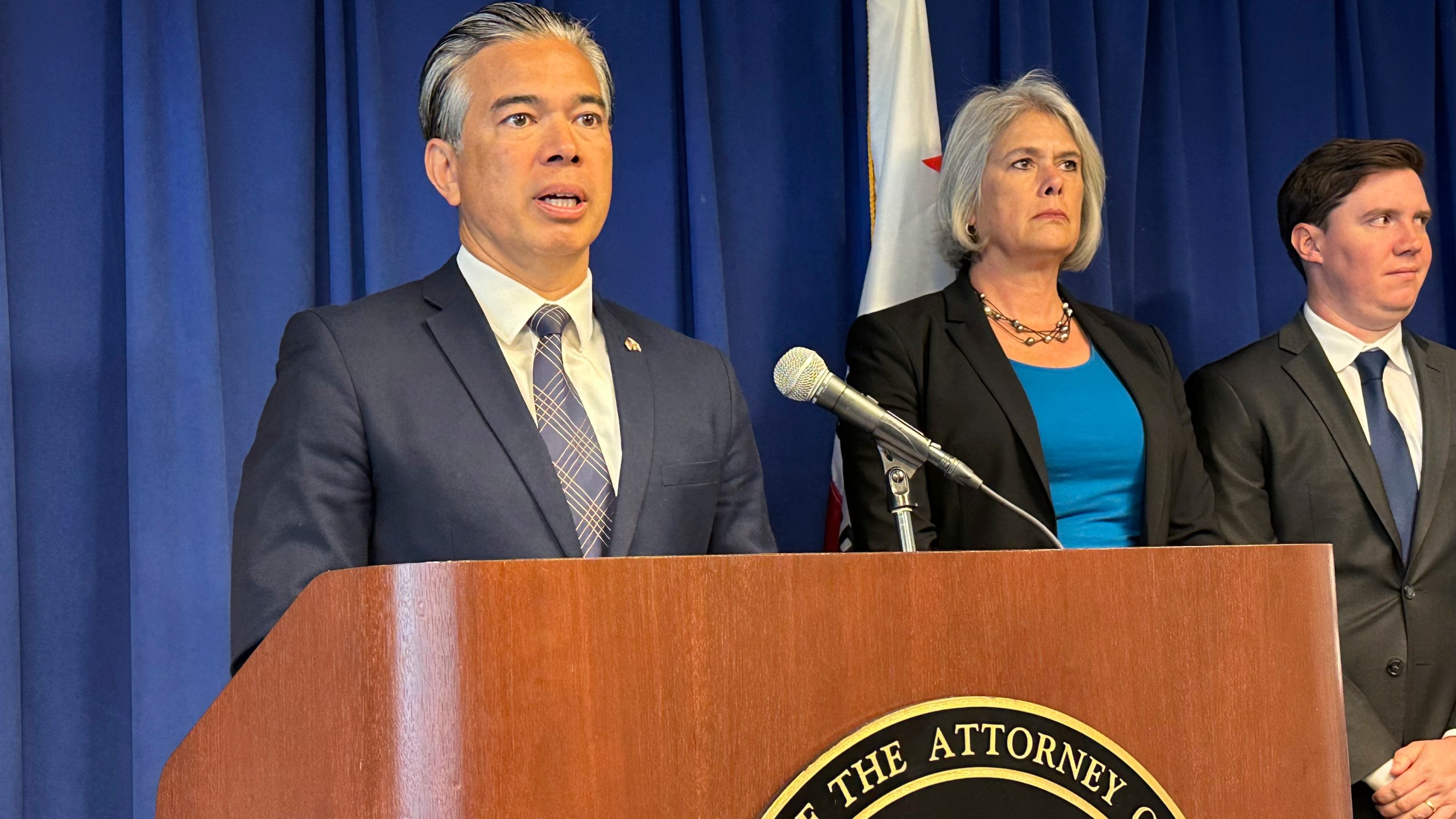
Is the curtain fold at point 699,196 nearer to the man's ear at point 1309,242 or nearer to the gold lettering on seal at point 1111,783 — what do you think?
the man's ear at point 1309,242

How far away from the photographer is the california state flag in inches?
113

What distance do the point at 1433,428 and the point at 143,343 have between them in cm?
237

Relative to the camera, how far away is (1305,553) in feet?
4.36

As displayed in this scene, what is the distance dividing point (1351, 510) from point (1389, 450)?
0.52 feet

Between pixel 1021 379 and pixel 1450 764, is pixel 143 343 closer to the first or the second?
pixel 1021 379

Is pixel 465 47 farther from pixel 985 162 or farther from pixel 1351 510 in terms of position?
pixel 1351 510

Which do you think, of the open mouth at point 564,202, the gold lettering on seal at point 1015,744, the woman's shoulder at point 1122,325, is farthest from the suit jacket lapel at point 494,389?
the woman's shoulder at point 1122,325

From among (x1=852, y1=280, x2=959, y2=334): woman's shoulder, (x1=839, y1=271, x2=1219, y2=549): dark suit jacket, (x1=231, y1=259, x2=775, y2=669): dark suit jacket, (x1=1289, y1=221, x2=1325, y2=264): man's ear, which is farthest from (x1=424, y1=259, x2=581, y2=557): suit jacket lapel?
(x1=1289, y1=221, x2=1325, y2=264): man's ear

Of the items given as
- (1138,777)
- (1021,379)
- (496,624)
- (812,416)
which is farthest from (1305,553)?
(812,416)

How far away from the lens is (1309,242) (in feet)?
9.88

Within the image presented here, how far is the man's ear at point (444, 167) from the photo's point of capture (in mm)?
2006

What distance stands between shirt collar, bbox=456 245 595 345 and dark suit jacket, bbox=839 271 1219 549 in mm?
652

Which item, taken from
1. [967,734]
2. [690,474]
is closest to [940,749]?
[967,734]

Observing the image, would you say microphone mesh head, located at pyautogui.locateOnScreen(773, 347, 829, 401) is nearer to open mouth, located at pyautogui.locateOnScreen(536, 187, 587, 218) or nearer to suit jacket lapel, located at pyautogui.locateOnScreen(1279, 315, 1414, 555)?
open mouth, located at pyautogui.locateOnScreen(536, 187, 587, 218)
